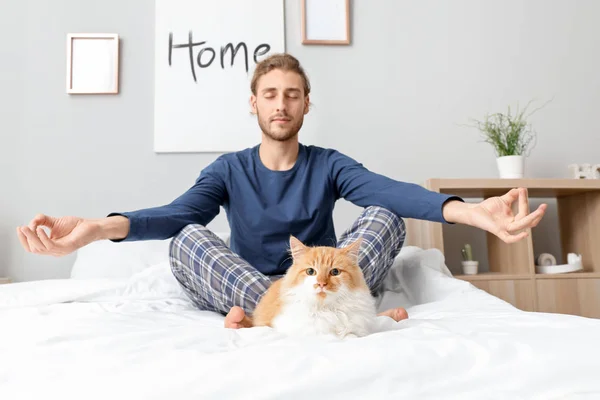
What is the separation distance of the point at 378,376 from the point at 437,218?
66cm

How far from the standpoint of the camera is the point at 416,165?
2375 mm

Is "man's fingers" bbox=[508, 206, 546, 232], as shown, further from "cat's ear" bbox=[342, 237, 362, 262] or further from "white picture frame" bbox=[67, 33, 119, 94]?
"white picture frame" bbox=[67, 33, 119, 94]

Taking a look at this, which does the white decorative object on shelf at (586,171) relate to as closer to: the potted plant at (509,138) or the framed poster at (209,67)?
the potted plant at (509,138)

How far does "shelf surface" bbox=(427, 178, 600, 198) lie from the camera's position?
1.97m

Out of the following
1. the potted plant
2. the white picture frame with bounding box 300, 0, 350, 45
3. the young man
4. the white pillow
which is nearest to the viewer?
the young man

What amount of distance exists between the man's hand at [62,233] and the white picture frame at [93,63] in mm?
1351

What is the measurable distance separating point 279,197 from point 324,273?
24.5 inches

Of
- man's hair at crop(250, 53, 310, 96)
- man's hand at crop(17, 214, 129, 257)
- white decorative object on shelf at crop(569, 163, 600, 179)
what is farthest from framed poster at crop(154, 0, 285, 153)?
white decorative object on shelf at crop(569, 163, 600, 179)

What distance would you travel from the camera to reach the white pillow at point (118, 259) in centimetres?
179

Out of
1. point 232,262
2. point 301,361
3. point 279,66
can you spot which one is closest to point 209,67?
point 279,66

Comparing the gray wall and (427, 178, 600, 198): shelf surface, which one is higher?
the gray wall

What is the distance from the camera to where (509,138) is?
2.19m

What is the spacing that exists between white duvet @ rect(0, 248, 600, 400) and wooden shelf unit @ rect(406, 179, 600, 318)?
1.01m

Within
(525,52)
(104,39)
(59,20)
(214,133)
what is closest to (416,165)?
(525,52)
